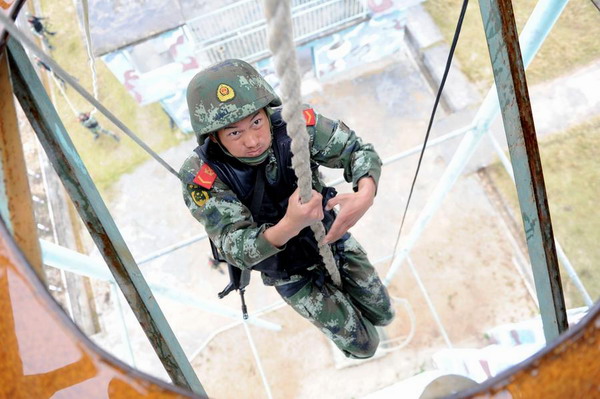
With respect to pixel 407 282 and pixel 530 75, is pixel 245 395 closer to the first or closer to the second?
pixel 407 282

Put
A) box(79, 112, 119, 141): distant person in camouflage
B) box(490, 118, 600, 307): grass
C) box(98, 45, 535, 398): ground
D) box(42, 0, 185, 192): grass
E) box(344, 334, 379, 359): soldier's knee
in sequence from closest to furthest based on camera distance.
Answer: box(344, 334, 379, 359): soldier's knee → box(98, 45, 535, 398): ground → box(490, 118, 600, 307): grass → box(79, 112, 119, 141): distant person in camouflage → box(42, 0, 185, 192): grass

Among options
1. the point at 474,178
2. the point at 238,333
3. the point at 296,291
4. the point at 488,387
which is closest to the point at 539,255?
the point at 488,387

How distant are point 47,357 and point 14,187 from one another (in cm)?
36

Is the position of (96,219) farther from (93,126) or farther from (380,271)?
(93,126)

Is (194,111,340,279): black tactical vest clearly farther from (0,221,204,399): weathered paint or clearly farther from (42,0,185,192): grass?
(42,0,185,192): grass

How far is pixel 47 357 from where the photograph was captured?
0.78 meters

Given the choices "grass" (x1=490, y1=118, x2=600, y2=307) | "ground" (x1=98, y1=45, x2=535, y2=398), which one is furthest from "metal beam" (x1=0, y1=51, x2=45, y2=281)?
"grass" (x1=490, y1=118, x2=600, y2=307)

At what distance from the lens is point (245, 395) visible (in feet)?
16.7

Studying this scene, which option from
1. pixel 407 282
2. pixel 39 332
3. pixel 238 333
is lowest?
pixel 407 282

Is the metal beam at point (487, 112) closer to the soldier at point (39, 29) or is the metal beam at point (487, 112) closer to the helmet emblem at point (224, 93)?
the helmet emblem at point (224, 93)

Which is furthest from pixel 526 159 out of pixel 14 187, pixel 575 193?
pixel 575 193

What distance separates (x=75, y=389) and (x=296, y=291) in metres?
1.51

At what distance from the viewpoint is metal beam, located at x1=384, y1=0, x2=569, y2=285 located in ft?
6.42

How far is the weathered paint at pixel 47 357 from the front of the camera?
2.48 feet
